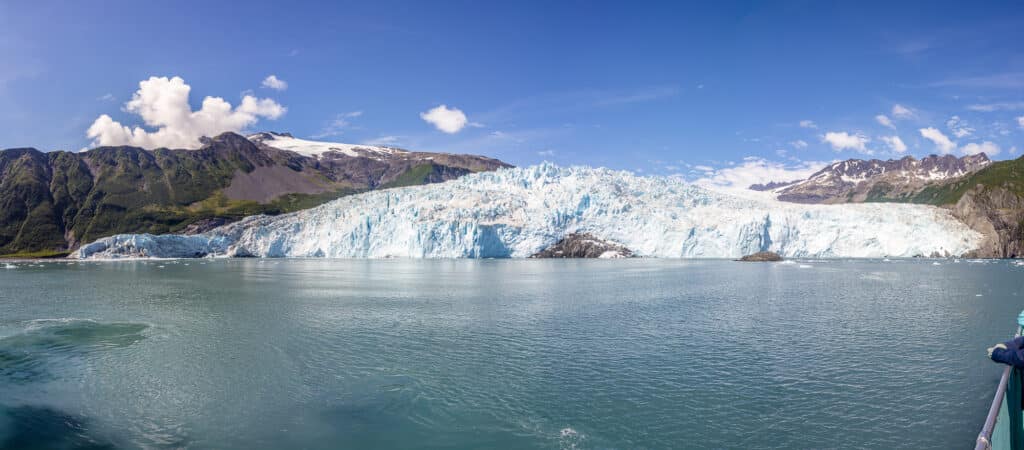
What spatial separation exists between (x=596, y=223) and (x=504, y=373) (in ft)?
188

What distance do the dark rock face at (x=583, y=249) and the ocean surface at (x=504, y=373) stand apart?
4244 cm

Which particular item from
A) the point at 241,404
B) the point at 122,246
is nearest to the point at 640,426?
the point at 241,404

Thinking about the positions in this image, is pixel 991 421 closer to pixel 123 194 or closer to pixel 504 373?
pixel 504 373

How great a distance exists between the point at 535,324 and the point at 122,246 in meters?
84.7

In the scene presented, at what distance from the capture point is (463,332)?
18.1 metres

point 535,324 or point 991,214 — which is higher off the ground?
point 991,214

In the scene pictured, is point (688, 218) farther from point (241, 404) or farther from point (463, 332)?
point (241, 404)

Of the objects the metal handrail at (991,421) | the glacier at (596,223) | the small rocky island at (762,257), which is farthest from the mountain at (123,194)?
the metal handrail at (991,421)

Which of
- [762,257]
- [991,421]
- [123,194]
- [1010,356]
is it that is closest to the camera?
[991,421]

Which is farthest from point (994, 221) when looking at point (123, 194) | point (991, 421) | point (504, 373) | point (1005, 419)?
point (123, 194)

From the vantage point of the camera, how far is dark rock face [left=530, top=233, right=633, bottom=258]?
68.7 meters

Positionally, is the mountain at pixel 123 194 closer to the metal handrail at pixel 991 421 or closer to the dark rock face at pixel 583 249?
the dark rock face at pixel 583 249

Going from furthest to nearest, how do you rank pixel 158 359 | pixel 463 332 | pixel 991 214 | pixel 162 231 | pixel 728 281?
1. pixel 162 231
2. pixel 991 214
3. pixel 728 281
4. pixel 463 332
5. pixel 158 359

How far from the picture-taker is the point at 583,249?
Result: 69.1m
